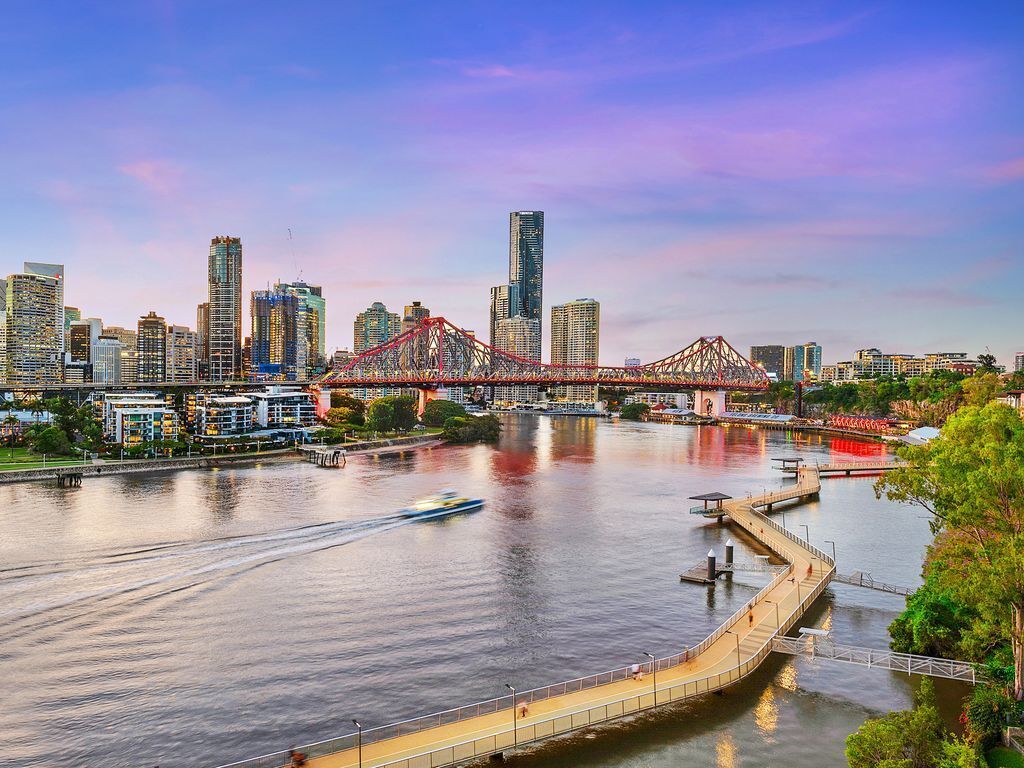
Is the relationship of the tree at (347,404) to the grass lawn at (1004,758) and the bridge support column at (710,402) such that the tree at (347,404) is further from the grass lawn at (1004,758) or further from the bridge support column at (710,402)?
the grass lawn at (1004,758)

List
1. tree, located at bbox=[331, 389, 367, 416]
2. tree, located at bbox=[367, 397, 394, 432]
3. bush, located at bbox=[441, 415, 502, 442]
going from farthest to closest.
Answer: tree, located at bbox=[331, 389, 367, 416]
bush, located at bbox=[441, 415, 502, 442]
tree, located at bbox=[367, 397, 394, 432]

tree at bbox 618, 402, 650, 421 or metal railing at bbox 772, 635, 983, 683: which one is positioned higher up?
tree at bbox 618, 402, 650, 421

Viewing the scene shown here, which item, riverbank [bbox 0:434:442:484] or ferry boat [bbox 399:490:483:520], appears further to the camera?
riverbank [bbox 0:434:442:484]

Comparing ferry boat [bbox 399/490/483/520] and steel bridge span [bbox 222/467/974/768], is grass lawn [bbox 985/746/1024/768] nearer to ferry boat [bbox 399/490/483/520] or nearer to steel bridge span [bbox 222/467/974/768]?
steel bridge span [bbox 222/467/974/768]

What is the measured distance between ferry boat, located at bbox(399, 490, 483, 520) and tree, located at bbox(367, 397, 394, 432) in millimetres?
54718

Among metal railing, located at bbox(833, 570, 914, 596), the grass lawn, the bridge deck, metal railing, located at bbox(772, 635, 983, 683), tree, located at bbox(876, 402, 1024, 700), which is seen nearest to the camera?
the grass lawn

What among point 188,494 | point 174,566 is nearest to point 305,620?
point 174,566

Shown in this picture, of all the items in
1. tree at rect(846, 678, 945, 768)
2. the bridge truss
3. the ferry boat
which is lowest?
the ferry boat

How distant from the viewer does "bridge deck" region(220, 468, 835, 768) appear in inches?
664

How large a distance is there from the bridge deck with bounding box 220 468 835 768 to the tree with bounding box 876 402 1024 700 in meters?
6.59

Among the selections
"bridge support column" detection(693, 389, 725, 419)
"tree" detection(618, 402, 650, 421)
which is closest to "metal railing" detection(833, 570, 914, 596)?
"bridge support column" detection(693, 389, 725, 419)

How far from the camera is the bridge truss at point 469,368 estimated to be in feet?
424

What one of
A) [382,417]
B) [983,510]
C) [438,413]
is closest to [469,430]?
[438,413]

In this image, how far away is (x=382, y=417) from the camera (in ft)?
348
